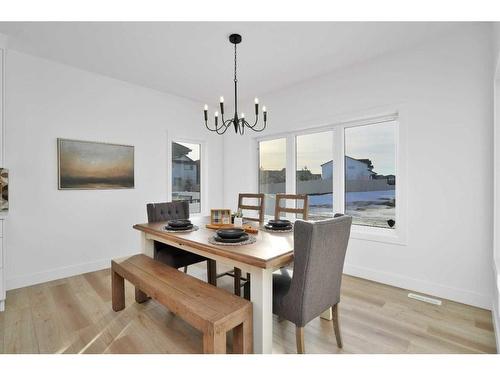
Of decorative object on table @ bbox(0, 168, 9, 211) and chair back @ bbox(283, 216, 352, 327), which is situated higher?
decorative object on table @ bbox(0, 168, 9, 211)

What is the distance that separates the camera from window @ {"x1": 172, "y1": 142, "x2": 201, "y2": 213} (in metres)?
4.36

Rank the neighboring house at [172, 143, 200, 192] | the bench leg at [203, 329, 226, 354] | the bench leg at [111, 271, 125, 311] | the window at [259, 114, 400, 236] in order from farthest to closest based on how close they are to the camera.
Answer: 1. the neighboring house at [172, 143, 200, 192]
2. the window at [259, 114, 400, 236]
3. the bench leg at [111, 271, 125, 311]
4. the bench leg at [203, 329, 226, 354]

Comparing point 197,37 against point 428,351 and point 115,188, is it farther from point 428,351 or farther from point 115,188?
point 428,351

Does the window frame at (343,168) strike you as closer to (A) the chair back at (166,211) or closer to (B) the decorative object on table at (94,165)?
(A) the chair back at (166,211)

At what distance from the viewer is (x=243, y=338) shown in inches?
59.1

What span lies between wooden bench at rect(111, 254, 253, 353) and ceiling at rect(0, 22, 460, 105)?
2.22m

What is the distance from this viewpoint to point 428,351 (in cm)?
171

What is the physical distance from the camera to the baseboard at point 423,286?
2.34 meters

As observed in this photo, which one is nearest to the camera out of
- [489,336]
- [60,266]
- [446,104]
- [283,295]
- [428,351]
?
[283,295]

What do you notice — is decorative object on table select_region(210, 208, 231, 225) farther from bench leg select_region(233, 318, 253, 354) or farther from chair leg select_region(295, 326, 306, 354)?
chair leg select_region(295, 326, 306, 354)

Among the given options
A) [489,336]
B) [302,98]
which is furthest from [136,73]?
[489,336]

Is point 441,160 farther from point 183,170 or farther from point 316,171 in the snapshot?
point 183,170

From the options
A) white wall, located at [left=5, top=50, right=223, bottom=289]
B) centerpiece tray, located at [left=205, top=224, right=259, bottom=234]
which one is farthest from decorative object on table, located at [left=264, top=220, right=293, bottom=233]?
white wall, located at [left=5, top=50, right=223, bottom=289]
